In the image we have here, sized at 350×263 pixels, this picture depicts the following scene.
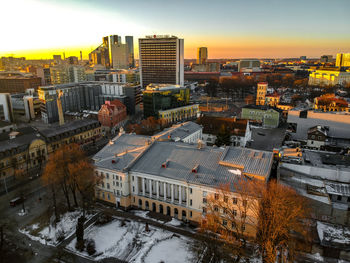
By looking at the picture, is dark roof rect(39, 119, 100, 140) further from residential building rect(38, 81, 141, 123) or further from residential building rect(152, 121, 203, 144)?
residential building rect(38, 81, 141, 123)

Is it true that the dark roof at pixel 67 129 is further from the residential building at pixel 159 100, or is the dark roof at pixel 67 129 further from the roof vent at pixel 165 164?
the roof vent at pixel 165 164

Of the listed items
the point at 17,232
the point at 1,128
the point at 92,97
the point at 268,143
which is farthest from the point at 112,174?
the point at 92,97

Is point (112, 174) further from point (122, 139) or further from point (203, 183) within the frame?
point (203, 183)

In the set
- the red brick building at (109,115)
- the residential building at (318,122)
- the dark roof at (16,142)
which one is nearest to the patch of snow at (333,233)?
the residential building at (318,122)

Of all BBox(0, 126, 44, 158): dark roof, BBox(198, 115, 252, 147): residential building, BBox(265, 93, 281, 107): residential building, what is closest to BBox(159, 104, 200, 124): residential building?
BBox(198, 115, 252, 147): residential building

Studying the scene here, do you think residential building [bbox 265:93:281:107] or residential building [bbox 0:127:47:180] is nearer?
residential building [bbox 0:127:47:180]

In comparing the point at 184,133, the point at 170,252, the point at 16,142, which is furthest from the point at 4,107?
the point at 170,252
